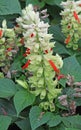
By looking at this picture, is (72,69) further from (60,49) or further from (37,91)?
(60,49)

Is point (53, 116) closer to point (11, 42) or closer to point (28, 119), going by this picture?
point (28, 119)

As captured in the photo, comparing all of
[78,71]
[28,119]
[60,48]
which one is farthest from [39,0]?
[28,119]

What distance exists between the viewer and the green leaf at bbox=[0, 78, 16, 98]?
264cm

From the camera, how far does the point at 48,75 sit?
260 cm

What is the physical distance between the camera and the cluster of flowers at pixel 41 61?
8.21 ft

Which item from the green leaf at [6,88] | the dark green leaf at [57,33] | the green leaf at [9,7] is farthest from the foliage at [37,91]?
the dark green leaf at [57,33]

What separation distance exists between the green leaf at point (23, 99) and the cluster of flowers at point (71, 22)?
0.76 metres

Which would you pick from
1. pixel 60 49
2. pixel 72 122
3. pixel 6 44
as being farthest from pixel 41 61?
pixel 60 49

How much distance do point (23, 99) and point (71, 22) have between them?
2.86 feet

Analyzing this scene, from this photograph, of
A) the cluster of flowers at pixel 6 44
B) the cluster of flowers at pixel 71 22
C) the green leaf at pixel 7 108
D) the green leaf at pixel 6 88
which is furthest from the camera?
the cluster of flowers at pixel 71 22

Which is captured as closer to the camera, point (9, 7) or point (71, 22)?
point (71, 22)

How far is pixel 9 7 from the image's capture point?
10.7 feet

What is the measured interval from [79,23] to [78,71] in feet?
1.71

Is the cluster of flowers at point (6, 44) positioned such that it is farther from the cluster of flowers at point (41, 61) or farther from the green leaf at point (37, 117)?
the green leaf at point (37, 117)
